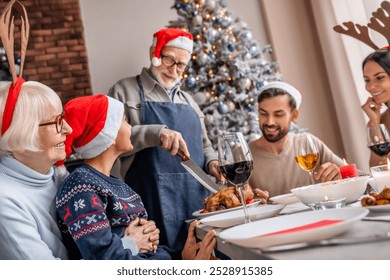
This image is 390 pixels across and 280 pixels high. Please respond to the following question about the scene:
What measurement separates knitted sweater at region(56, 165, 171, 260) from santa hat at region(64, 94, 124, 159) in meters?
0.08

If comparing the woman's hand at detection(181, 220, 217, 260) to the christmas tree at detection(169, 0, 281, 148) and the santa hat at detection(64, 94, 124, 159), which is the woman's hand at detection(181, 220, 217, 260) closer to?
the santa hat at detection(64, 94, 124, 159)

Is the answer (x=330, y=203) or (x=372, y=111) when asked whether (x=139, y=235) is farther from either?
(x=372, y=111)

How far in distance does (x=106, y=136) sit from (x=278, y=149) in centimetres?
83

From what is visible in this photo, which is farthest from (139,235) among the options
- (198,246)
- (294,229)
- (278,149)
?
(278,149)

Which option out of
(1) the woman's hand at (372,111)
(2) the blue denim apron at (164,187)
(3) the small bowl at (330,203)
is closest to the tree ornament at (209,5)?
(2) the blue denim apron at (164,187)

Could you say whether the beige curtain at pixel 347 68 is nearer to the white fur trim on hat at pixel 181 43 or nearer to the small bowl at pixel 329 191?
the white fur trim on hat at pixel 181 43

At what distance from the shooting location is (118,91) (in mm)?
1823

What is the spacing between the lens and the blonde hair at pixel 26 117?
1007 millimetres

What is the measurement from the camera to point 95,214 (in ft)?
3.23

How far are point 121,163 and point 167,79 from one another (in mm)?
410

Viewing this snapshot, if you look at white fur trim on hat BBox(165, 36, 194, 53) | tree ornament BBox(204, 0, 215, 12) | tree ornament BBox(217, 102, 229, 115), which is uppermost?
tree ornament BBox(204, 0, 215, 12)

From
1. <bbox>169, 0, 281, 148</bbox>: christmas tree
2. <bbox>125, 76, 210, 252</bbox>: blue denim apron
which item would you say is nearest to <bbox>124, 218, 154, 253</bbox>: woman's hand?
<bbox>125, 76, 210, 252</bbox>: blue denim apron

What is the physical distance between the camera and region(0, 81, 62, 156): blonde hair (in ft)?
3.30
